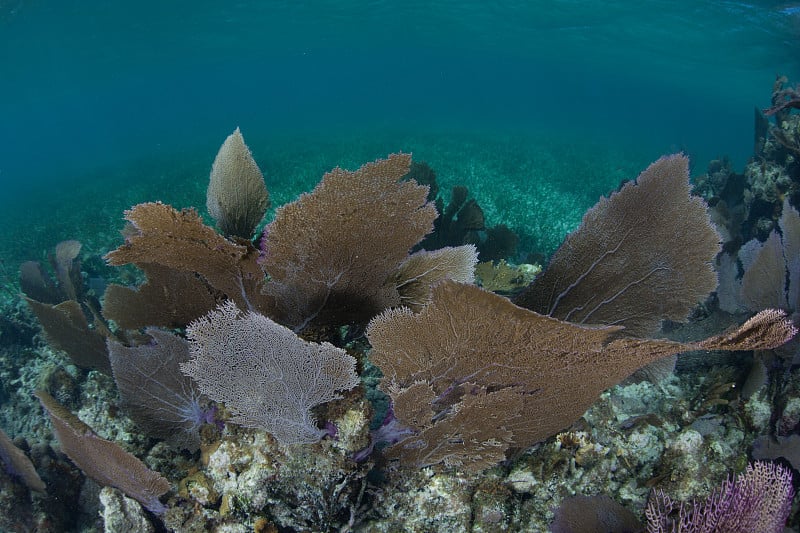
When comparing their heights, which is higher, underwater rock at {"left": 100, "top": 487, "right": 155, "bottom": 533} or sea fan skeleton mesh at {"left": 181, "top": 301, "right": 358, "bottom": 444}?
sea fan skeleton mesh at {"left": 181, "top": 301, "right": 358, "bottom": 444}

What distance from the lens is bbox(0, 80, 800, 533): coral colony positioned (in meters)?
2.36

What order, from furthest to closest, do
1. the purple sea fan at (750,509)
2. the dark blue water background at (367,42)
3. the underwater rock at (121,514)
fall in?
1. the dark blue water background at (367,42)
2. the underwater rock at (121,514)
3. the purple sea fan at (750,509)

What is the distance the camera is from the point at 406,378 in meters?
2.63

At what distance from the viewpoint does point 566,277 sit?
11.0 ft

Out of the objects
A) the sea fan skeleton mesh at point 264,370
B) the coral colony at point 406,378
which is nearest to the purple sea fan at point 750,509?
the coral colony at point 406,378

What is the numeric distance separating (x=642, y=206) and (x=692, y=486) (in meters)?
2.05

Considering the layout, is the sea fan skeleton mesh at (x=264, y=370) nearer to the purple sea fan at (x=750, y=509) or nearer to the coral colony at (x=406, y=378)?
the coral colony at (x=406, y=378)

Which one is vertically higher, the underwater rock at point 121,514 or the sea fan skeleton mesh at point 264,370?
the sea fan skeleton mesh at point 264,370

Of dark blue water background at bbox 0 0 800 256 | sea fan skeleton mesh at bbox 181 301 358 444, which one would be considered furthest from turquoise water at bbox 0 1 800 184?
sea fan skeleton mesh at bbox 181 301 358 444

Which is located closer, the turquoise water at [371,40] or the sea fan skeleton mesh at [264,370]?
the sea fan skeleton mesh at [264,370]

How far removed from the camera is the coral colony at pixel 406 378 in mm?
2363

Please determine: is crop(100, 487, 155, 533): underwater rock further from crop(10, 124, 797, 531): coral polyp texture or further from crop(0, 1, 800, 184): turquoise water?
crop(0, 1, 800, 184): turquoise water

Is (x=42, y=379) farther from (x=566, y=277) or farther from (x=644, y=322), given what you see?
(x=644, y=322)

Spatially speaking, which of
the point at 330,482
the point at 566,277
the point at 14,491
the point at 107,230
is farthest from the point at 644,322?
the point at 107,230
